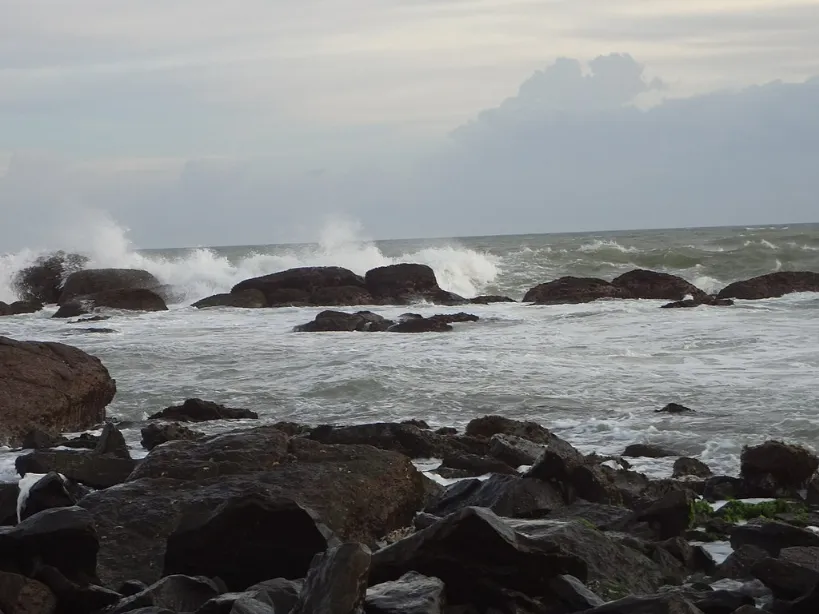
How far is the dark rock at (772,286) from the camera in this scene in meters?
24.6

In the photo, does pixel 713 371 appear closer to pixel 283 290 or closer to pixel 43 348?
pixel 43 348

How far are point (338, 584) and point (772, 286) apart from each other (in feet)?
77.2

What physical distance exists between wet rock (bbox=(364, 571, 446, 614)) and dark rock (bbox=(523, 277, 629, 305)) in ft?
69.8

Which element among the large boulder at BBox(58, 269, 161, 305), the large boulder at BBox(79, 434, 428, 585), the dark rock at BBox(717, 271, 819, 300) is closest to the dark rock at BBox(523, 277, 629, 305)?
the dark rock at BBox(717, 271, 819, 300)

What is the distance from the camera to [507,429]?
9.12 metres

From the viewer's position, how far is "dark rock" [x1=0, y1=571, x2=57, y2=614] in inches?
154

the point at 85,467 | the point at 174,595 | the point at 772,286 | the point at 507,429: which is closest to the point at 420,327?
the point at 507,429

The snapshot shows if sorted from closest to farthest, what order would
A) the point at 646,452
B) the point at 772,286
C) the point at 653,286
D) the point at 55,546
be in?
the point at 55,546, the point at 646,452, the point at 772,286, the point at 653,286

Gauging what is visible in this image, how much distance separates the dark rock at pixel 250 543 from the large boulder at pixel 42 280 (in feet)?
95.9

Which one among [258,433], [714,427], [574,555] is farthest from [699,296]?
[574,555]

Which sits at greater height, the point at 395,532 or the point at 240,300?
the point at 395,532

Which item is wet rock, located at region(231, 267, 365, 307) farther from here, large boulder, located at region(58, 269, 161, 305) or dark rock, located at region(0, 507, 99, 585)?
dark rock, located at region(0, 507, 99, 585)

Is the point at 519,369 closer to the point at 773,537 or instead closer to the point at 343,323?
the point at 343,323

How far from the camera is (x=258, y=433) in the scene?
21.5 feet
